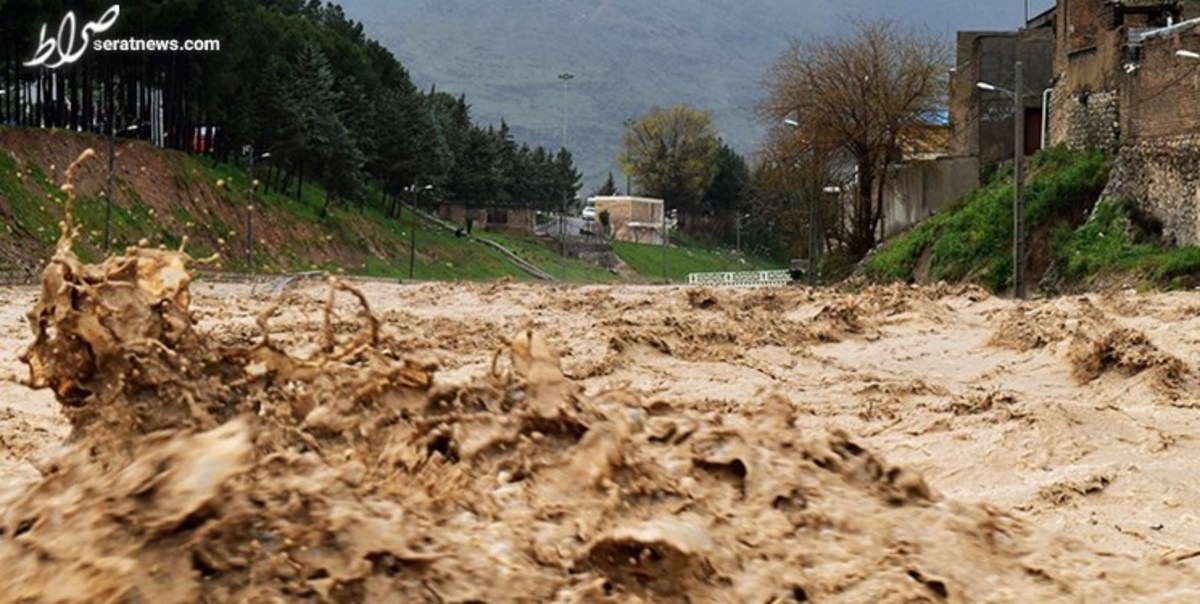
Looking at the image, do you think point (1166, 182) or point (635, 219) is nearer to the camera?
point (1166, 182)

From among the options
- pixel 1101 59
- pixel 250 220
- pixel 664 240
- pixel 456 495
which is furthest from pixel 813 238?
pixel 664 240

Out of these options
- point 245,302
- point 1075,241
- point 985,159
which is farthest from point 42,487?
point 985,159

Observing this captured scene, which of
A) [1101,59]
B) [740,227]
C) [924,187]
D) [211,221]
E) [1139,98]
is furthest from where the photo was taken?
[740,227]

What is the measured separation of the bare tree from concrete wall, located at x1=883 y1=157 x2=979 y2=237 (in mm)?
488

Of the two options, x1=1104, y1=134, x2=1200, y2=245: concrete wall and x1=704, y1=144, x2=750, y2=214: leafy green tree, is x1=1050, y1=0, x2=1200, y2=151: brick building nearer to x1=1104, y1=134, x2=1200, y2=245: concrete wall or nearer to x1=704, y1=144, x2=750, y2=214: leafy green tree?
x1=1104, y1=134, x2=1200, y2=245: concrete wall

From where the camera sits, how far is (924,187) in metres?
58.9

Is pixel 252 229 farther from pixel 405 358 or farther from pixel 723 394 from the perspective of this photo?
pixel 405 358

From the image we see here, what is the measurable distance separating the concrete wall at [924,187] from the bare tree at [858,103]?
488 mm

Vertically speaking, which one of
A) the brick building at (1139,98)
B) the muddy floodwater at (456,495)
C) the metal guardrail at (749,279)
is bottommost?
the metal guardrail at (749,279)

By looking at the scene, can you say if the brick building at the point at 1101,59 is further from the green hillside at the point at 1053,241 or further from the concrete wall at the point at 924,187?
the concrete wall at the point at 924,187

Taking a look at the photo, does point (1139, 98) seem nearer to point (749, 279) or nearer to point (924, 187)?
point (924, 187)

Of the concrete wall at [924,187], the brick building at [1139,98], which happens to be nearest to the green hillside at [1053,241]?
the brick building at [1139,98]

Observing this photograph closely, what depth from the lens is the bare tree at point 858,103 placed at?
201ft

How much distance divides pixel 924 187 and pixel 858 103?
4282 mm
